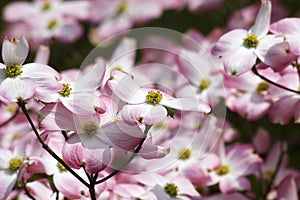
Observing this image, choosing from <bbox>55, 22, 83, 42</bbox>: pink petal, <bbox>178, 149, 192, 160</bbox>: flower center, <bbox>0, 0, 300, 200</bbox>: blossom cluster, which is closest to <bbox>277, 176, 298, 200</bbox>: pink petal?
<bbox>0, 0, 300, 200</bbox>: blossom cluster

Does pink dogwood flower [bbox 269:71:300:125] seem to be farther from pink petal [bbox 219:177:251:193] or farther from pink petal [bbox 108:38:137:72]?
pink petal [bbox 108:38:137:72]

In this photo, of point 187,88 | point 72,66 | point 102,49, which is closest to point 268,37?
point 187,88

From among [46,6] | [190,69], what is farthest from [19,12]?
[190,69]

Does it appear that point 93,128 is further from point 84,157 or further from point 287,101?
point 287,101

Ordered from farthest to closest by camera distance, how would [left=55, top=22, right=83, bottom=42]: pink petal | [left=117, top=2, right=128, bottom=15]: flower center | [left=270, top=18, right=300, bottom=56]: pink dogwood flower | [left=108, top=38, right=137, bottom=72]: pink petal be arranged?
1. [left=117, top=2, right=128, bottom=15]: flower center
2. [left=55, top=22, right=83, bottom=42]: pink petal
3. [left=108, top=38, right=137, bottom=72]: pink petal
4. [left=270, top=18, right=300, bottom=56]: pink dogwood flower

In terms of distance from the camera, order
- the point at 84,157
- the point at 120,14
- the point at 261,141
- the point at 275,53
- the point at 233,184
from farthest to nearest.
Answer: the point at 120,14 → the point at 261,141 → the point at 233,184 → the point at 275,53 → the point at 84,157

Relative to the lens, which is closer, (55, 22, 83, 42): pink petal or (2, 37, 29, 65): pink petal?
(2, 37, 29, 65): pink petal

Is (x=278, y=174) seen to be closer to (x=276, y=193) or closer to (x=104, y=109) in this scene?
(x=276, y=193)
